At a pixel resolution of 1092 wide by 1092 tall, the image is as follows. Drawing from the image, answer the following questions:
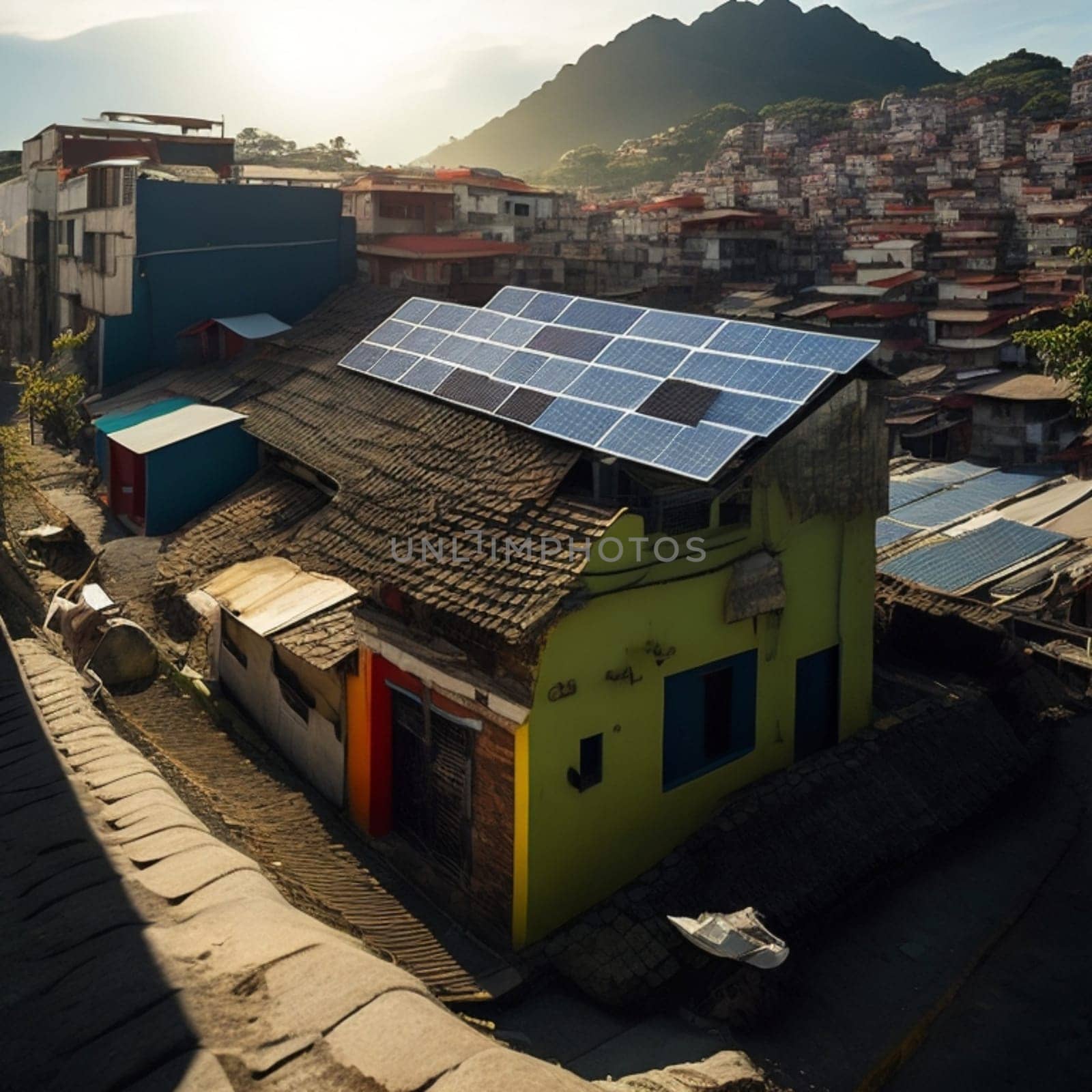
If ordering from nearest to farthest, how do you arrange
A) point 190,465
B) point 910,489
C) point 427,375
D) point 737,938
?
point 737,938
point 427,375
point 190,465
point 910,489

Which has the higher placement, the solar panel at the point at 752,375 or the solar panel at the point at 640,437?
the solar panel at the point at 752,375

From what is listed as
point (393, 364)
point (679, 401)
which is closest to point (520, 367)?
point (679, 401)

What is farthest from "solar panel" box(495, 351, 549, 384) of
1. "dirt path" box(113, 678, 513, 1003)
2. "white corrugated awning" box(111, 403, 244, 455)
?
"white corrugated awning" box(111, 403, 244, 455)

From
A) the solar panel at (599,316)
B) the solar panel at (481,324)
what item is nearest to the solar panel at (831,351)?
the solar panel at (599,316)

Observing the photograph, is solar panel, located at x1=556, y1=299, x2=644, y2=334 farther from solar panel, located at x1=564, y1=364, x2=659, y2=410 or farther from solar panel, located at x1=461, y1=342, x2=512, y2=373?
solar panel, located at x1=564, y1=364, x2=659, y2=410

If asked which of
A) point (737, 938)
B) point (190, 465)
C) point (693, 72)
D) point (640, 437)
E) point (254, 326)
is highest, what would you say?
point (693, 72)

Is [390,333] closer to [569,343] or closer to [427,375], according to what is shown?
[427,375]

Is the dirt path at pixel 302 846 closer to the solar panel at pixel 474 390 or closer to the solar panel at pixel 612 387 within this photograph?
the solar panel at pixel 474 390

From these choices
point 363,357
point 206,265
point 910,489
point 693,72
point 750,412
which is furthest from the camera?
point 693,72
